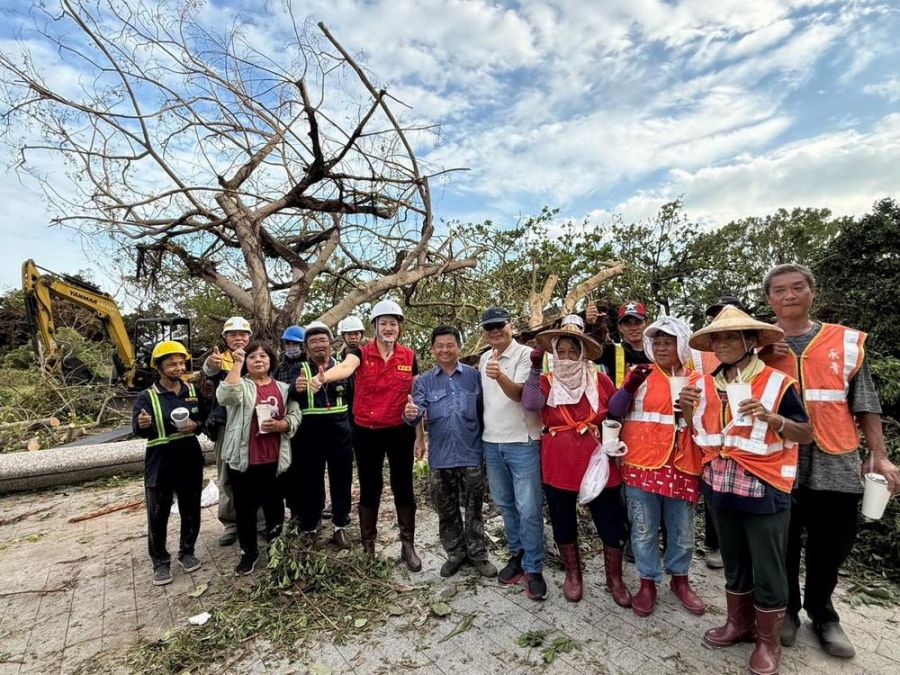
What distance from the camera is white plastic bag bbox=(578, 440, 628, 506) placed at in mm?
2623

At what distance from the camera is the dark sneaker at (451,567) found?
329 cm

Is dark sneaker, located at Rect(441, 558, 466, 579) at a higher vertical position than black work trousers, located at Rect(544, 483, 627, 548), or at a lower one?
lower

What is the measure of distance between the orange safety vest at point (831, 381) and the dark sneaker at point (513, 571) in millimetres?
2009

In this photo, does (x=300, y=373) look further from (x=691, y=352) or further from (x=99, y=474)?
(x=99, y=474)

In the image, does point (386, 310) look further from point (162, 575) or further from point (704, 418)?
point (162, 575)

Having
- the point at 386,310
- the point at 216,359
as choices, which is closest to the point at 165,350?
the point at 216,359

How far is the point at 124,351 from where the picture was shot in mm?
10406

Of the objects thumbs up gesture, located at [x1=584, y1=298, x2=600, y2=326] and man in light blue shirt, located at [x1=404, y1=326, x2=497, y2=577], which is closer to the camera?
man in light blue shirt, located at [x1=404, y1=326, x2=497, y2=577]

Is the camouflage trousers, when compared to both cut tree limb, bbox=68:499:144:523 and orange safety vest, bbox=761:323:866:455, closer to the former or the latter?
orange safety vest, bbox=761:323:866:455

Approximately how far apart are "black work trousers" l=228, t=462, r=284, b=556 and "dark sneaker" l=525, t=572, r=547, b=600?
192 centimetres

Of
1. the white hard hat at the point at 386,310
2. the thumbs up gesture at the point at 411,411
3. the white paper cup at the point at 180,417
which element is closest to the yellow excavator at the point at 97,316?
the white paper cup at the point at 180,417

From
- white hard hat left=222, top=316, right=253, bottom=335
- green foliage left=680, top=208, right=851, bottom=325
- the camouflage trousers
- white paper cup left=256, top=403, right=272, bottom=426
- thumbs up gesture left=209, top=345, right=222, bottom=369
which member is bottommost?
the camouflage trousers

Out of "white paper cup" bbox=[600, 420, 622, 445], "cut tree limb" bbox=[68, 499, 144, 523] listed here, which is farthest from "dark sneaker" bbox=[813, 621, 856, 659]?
"cut tree limb" bbox=[68, 499, 144, 523]

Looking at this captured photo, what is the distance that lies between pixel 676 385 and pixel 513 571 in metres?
1.76
